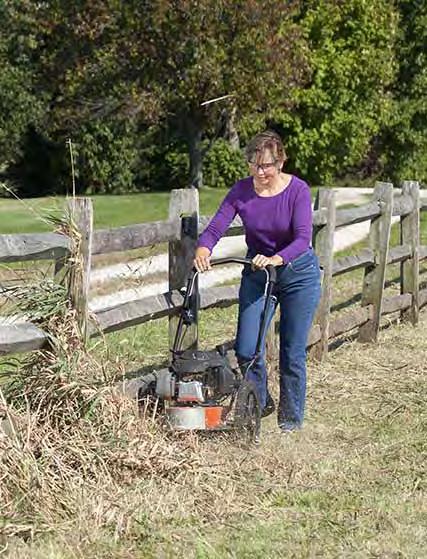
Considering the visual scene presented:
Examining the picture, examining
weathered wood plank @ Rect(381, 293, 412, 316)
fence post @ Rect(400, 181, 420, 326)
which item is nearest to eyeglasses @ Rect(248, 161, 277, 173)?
weathered wood plank @ Rect(381, 293, 412, 316)

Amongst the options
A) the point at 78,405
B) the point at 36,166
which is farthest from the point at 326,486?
the point at 36,166

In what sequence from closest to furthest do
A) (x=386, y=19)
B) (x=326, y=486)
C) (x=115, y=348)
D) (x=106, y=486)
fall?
1. (x=106, y=486)
2. (x=326, y=486)
3. (x=115, y=348)
4. (x=386, y=19)

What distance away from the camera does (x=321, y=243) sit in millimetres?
9586

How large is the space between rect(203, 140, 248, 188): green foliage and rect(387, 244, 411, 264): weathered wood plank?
2316 centimetres

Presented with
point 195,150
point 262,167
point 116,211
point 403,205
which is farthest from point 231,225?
point 195,150

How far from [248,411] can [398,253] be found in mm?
5110

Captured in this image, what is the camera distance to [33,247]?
601cm

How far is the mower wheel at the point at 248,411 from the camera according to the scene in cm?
639

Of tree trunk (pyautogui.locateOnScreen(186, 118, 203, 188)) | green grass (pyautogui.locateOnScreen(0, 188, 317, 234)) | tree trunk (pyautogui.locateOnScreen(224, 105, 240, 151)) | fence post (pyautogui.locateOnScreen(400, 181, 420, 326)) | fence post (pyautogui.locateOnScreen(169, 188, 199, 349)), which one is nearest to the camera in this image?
fence post (pyautogui.locateOnScreen(169, 188, 199, 349))

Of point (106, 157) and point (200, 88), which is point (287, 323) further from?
point (106, 157)

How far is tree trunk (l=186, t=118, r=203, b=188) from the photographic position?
103ft

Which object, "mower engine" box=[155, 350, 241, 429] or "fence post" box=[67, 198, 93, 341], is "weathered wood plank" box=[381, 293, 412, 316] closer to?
"mower engine" box=[155, 350, 241, 429]

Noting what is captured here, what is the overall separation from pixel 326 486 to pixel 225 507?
70cm

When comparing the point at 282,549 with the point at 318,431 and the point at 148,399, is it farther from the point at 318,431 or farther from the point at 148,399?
the point at 318,431
